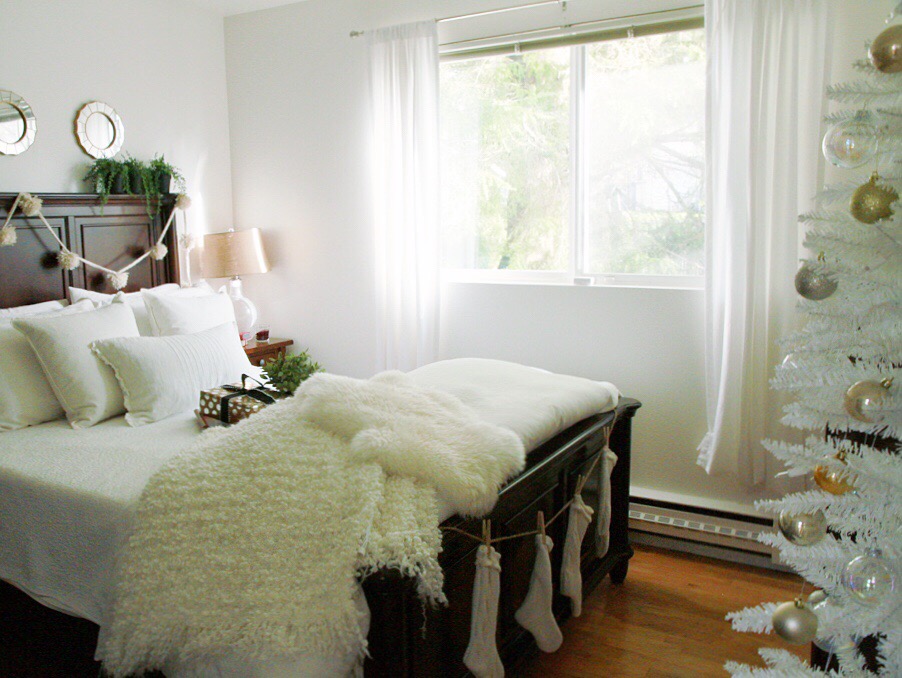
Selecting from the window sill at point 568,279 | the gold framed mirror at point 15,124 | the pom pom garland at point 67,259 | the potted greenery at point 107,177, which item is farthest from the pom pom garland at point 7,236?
the window sill at point 568,279

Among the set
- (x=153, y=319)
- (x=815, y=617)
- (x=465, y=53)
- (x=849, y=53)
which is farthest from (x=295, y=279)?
(x=815, y=617)

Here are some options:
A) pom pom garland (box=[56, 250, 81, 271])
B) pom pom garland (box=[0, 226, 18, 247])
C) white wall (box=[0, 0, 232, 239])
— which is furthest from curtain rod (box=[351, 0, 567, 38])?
pom pom garland (box=[0, 226, 18, 247])

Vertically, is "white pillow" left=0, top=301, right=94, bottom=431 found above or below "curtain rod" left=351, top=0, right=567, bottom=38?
below

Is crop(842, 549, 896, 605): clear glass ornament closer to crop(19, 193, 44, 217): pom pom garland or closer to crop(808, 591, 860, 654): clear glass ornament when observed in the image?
crop(808, 591, 860, 654): clear glass ornament

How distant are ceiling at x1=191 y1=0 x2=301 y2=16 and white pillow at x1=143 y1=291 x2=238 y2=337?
176 cm

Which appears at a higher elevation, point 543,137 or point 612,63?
point 612,63

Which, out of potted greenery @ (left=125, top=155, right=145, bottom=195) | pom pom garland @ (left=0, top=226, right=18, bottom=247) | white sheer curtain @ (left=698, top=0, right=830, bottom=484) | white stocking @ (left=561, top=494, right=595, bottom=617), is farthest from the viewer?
potted greenery @ (left=125, top=155, right=145, bottom=195)

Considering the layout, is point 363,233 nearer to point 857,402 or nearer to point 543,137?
point 543,137

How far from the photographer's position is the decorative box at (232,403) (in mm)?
2408

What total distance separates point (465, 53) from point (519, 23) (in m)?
0.29

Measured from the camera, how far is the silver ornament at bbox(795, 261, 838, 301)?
1468 mm

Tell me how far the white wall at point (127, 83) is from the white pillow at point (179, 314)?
0.85 m

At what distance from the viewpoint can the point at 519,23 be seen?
3.46 meters

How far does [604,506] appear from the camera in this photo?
2559 millimetres
